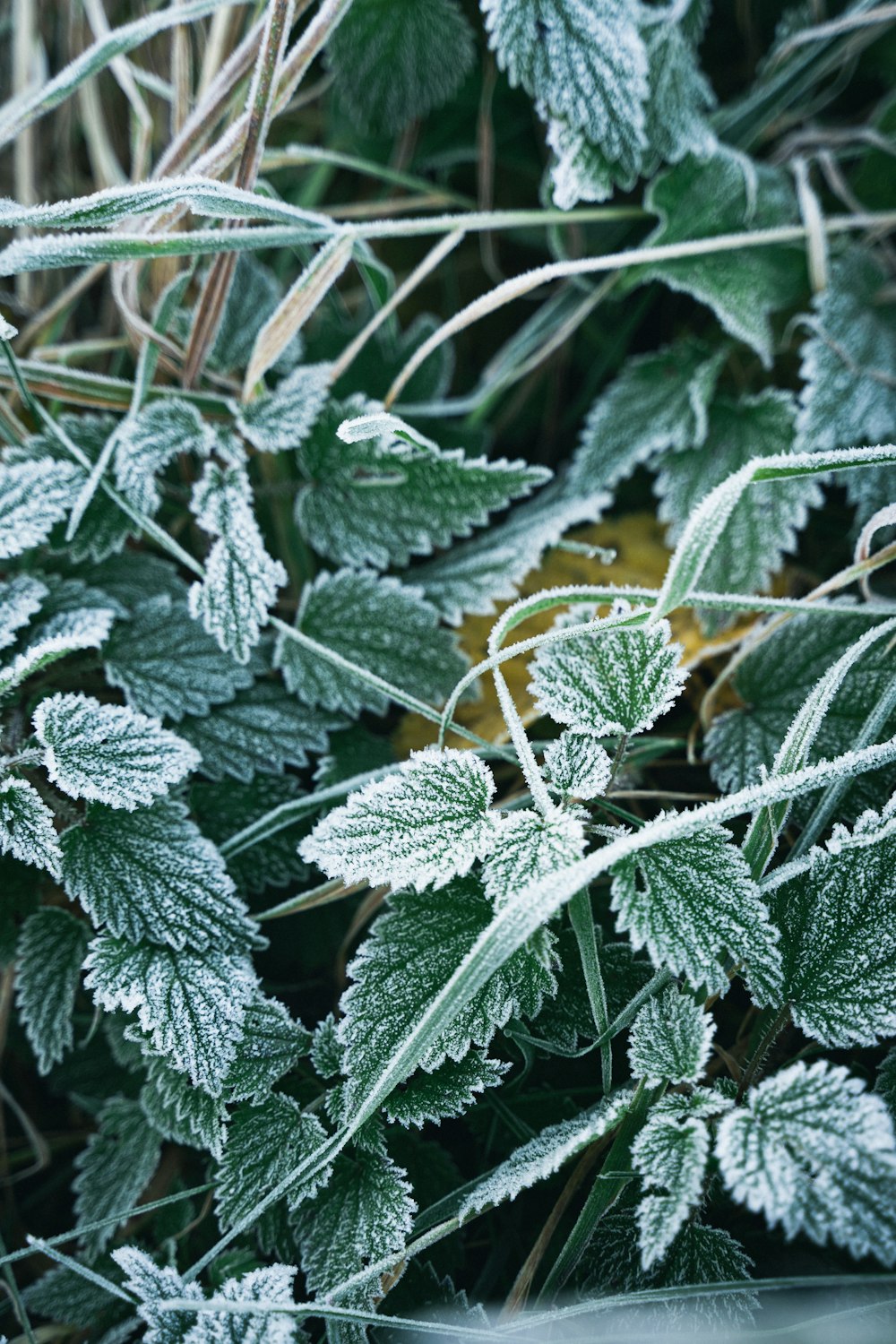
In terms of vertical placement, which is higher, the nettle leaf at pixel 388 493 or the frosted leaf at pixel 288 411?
the frosted leaf at pixel 288 411

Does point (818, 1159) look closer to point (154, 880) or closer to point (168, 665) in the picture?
point (154, 880)

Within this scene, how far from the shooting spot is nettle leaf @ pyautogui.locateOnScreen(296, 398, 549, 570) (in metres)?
0.86

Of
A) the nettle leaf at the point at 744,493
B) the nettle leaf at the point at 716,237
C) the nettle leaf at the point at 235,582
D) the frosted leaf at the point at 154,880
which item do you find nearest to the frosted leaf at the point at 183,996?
the frosted leaf at the point at 154,880

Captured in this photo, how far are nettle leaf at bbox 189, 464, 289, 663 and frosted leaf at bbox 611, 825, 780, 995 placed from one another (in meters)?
0.35

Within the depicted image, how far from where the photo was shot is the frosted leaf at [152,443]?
2.67 ft

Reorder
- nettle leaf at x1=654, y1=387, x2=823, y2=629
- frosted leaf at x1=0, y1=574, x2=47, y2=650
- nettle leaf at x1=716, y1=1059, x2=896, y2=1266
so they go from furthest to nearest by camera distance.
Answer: nettle leaf at x1=654, y1=387, x2=823, y2=629
frosted leaf at x1=0, y1=574, x2=47, y2=650
nettle leaf at x1=716, y1=1059, x2=896, y2=1266

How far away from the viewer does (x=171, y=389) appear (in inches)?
34.2

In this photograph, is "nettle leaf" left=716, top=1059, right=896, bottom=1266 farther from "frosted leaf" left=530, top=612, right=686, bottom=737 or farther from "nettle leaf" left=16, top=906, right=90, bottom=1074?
"nettle leaf" left=16, top=906, right=90, bottom=1074

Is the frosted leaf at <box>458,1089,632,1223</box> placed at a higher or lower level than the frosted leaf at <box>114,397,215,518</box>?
lower

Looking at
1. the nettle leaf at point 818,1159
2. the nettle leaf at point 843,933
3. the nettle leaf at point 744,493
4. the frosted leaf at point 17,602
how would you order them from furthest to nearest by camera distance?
the nettle leaf at point 744,493 < the frosted leaf at point 17,602 < the nettle leaf at point 843,933 < the nettle leaf at point 818,1159

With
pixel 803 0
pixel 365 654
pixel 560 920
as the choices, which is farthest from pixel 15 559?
pixel 803 0

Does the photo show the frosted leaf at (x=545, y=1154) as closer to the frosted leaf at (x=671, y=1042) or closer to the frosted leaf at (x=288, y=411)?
the frosted leaf at (x=671, y=1042)

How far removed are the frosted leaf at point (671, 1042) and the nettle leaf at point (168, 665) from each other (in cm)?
44

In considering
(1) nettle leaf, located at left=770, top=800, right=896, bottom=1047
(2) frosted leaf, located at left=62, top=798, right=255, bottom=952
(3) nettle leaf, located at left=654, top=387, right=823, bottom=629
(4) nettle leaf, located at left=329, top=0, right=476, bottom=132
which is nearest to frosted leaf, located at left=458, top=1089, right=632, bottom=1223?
(1) nettle leaf, located at left=770, top=800, right=896, bottom=1047
